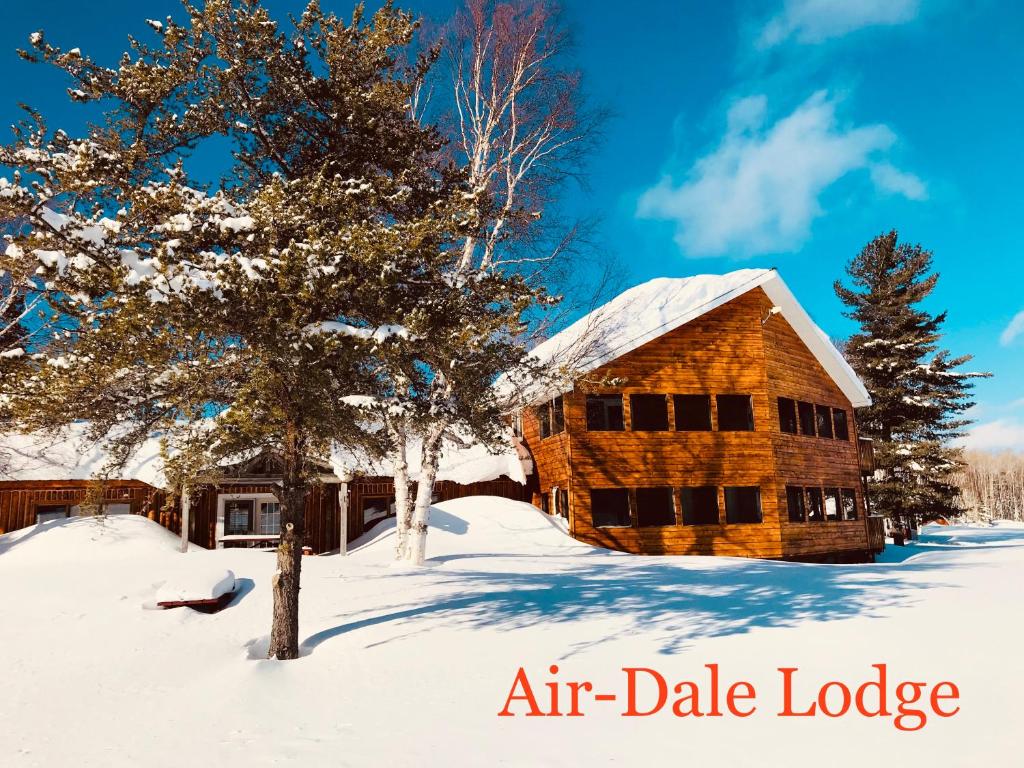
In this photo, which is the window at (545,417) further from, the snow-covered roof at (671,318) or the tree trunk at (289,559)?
the tree trunk at (289,559)

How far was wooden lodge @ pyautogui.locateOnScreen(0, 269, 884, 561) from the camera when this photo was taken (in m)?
21.2

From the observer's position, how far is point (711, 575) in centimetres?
1506

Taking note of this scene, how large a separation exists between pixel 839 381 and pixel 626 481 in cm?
1069

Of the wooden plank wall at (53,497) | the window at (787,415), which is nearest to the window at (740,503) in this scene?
the window at (787,415)

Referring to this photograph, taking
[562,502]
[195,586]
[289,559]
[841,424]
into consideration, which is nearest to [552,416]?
[562,502]

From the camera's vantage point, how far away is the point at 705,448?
2244cm

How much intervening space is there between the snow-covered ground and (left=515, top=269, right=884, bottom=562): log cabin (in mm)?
6379

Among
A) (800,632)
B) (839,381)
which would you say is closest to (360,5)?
(800,632)

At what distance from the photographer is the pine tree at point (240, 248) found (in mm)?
7125

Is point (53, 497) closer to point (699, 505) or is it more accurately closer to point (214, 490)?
point (214, 490)

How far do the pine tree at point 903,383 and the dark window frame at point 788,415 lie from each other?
29.3 feet

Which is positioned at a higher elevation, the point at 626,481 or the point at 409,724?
the point at 626,481

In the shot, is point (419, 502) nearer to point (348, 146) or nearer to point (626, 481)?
point (626, 481)

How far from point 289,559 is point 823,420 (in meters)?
23.6
